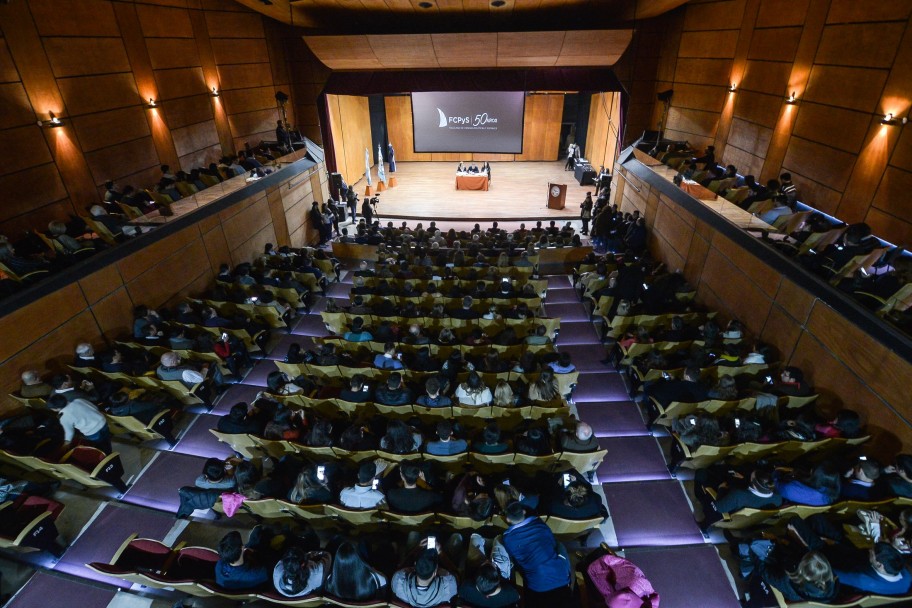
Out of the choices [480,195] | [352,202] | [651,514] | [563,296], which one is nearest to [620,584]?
[651,514]

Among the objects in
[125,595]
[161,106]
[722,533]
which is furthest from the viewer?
[161,106]

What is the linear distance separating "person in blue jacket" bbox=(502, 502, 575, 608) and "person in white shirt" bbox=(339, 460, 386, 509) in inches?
44.0

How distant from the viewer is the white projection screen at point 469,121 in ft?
50.9

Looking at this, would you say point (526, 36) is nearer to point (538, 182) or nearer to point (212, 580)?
point (538, 182)

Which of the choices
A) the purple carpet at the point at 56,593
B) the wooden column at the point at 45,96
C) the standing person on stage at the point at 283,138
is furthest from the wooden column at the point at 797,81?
the wooden column at the point at 45,96

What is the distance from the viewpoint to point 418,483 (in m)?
3.71

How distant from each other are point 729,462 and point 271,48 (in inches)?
588

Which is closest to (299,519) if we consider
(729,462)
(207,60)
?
(729,462)

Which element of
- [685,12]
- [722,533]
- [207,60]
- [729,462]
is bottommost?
[722,533]

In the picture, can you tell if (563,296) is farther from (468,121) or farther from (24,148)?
(468,121)

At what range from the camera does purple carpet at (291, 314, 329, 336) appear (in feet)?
24.2

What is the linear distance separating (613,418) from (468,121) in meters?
13.5

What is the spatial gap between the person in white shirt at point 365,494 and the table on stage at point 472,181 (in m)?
13.8

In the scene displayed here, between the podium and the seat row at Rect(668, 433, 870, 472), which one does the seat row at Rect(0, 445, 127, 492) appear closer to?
the seat row at Rect(668, 433, 870, 472)
